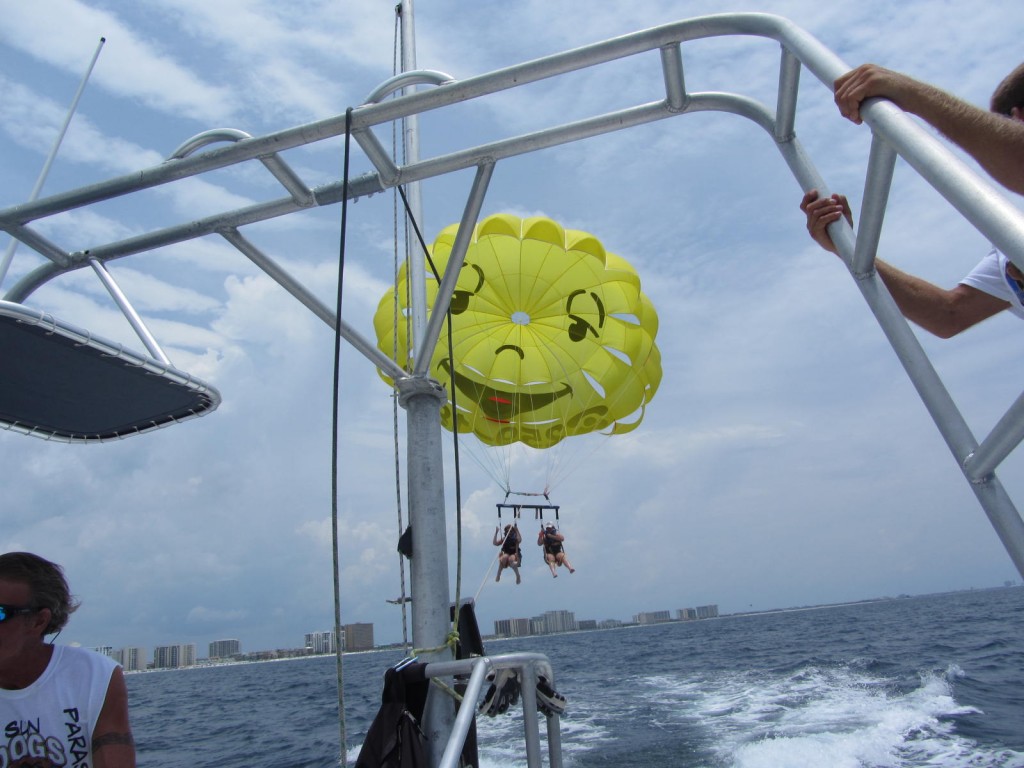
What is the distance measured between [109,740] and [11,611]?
1.53 feet

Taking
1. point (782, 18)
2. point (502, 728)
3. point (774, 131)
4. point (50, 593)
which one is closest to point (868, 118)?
point (782, 18)

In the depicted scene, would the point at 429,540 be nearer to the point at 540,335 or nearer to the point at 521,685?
the point at 521,685

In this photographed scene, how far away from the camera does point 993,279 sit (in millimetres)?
2156

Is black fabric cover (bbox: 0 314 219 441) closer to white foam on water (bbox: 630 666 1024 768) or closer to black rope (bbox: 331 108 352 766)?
black rope (bbox: 331 108 352 766)

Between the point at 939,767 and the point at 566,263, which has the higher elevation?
the point at 566,263

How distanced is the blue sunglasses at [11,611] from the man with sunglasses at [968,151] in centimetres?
254

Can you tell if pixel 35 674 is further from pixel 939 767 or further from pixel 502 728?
pixel 502 728

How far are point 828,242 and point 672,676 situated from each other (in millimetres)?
24805

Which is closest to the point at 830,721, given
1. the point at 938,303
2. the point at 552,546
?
the point at 552,546

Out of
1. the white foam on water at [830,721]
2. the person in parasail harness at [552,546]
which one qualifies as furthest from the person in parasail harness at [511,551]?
the white foam on water at [830,721]

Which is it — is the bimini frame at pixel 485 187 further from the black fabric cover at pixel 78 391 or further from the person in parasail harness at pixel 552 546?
Result: the person in parasail harness at pixel 552 546

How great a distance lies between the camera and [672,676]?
2475 cm

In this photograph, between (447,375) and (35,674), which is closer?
(35,674)

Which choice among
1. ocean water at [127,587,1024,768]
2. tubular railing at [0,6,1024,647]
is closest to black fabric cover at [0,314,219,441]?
tubular railing at [0,6,1024,647]
